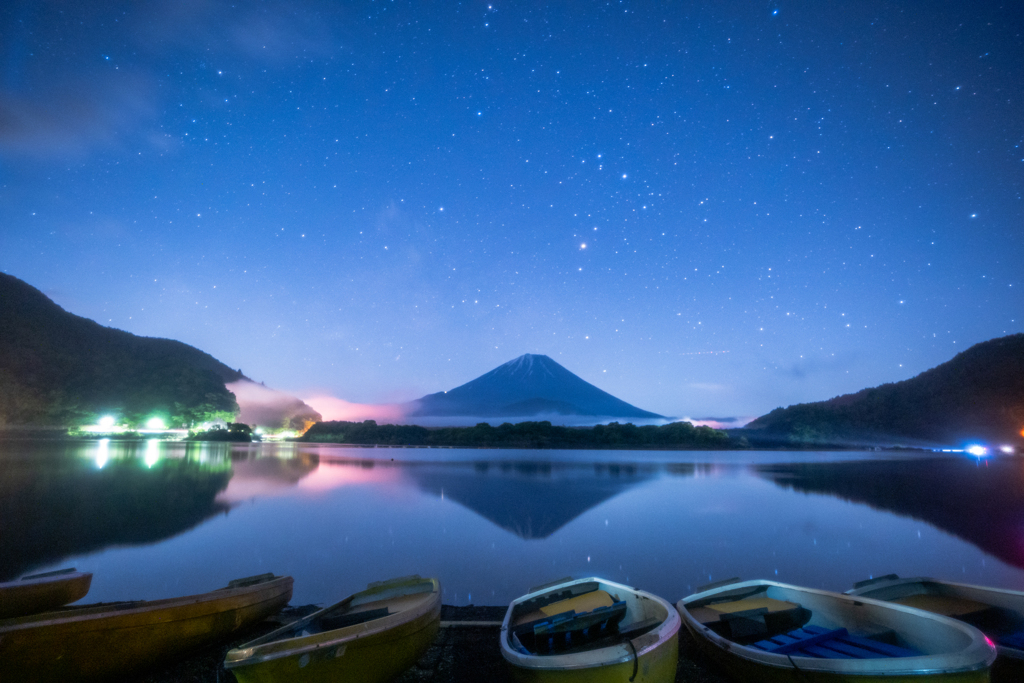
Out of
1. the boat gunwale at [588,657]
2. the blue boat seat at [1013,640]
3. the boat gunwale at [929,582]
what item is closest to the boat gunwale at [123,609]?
the boat gunwale at [588,657]

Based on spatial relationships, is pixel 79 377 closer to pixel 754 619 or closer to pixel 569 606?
pixel 569 606

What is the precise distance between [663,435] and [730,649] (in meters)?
96.2

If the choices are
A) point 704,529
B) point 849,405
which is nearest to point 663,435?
point 849,405

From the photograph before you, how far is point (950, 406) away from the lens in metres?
83.8

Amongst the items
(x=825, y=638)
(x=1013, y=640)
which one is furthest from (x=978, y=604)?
(x=825, y=638)

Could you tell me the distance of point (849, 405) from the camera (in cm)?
10800

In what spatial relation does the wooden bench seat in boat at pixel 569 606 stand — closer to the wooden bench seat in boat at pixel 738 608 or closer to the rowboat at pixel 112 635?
the wooden bench seat in boat at pixel 738 608

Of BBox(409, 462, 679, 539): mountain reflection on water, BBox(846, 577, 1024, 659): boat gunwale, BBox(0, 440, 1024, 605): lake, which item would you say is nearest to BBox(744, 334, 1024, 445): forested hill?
BBox(0, 440, 1024, 605): lake

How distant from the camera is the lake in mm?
11047

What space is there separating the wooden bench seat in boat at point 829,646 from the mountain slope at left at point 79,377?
104456mm

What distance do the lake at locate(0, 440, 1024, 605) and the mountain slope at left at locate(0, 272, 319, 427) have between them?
6451 cm

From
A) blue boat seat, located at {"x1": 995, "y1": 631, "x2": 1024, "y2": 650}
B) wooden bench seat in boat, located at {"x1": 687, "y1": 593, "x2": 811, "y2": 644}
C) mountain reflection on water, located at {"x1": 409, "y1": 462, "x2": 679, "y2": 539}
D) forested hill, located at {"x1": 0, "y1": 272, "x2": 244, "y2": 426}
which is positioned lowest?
mountain reflection on water, located at {"x1": 409, "y1": 462, "x2": 679, "y2": 539}

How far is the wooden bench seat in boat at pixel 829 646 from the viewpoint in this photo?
167 inches

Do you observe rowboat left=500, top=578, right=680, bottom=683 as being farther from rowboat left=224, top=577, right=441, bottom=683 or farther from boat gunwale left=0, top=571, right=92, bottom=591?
boat gunwale left=0, top=571, right=92, bottom=591
